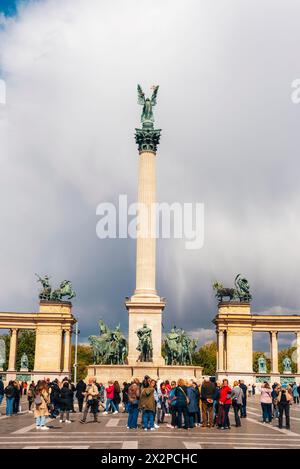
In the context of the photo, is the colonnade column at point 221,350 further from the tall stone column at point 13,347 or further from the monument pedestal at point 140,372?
the monument pedestal at point 140,372

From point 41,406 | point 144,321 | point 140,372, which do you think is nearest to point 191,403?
point 41,406

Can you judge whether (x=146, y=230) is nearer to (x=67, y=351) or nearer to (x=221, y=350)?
(x=221, y=350)

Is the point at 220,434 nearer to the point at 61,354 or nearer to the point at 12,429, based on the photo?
the point at 12,429

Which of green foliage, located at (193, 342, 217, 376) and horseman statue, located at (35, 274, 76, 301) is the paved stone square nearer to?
horseman statue, located at (35, 274, 76, 301)

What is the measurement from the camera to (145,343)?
59250mm

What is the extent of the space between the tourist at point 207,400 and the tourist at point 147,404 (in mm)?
2693

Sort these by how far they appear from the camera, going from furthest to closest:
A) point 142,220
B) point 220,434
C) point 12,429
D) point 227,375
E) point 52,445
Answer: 1. point 227,375
2. point 142,220
3. point 12,429
4. point 220,434
5. point 52,445

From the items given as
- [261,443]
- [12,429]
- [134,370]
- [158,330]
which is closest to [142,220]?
[158,330]

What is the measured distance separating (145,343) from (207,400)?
3313 centimetres

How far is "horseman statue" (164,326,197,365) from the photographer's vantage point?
64.1m

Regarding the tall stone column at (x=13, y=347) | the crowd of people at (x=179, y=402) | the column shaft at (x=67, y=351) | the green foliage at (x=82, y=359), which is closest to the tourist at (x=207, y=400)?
the crowd of people at (x=179, y=402)

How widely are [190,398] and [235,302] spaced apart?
68.2 meters

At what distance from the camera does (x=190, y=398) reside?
84.4ft

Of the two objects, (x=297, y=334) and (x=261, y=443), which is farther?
(x=297, y=334)
